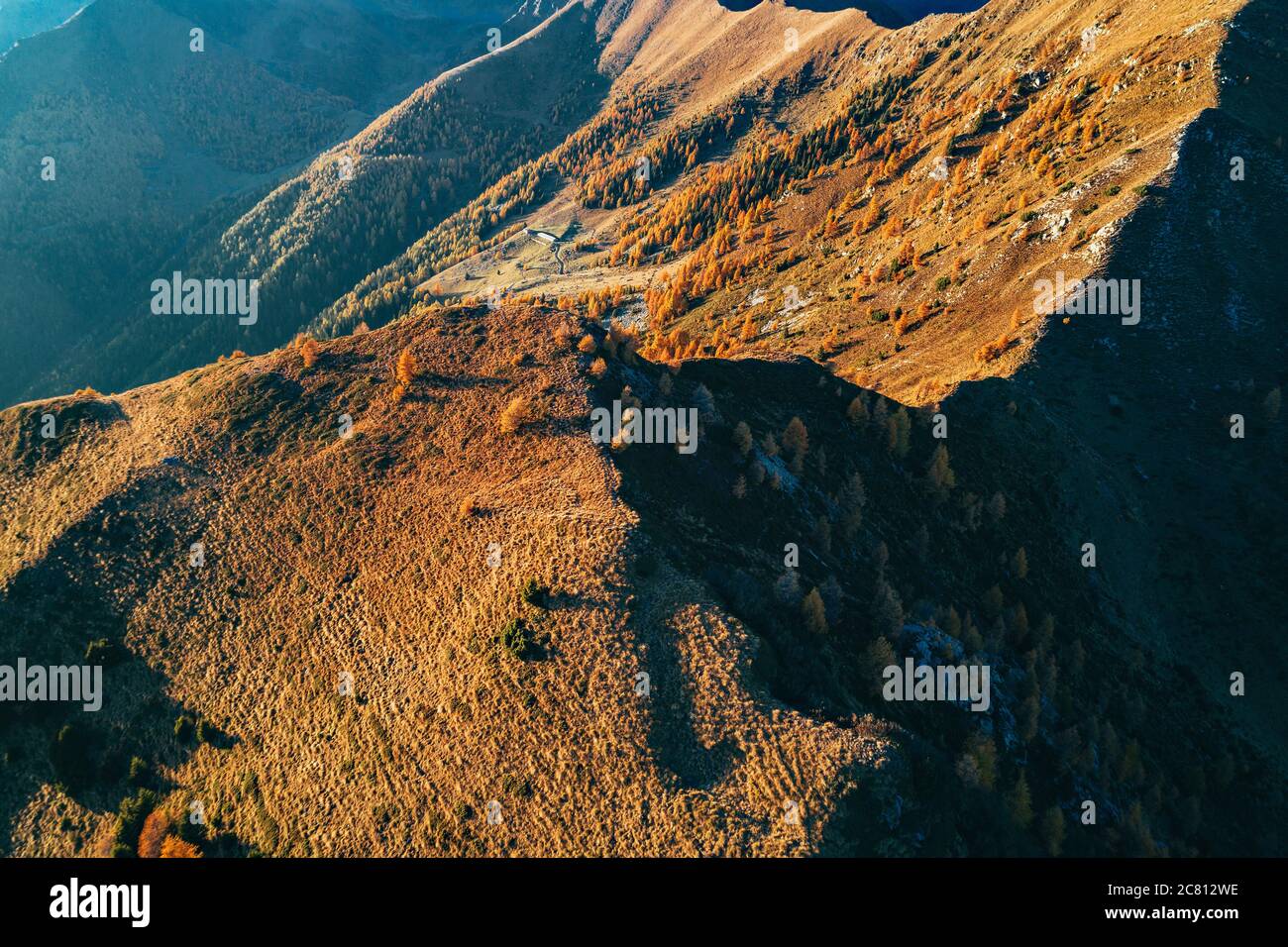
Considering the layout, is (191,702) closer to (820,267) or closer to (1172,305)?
(1172,305)

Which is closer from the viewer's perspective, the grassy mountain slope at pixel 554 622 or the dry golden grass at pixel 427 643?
the dry golden grass at pixel 427 643

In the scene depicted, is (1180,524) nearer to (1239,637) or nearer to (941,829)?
(1239,637)

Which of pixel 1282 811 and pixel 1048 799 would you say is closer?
pixel 1048 799

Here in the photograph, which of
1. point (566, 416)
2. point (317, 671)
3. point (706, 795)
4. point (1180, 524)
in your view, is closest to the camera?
point (706, 795)

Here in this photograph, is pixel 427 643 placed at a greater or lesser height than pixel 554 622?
lesser

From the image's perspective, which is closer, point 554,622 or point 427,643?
point 554,622

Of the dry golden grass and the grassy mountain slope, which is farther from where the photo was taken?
the grassy mountain slope

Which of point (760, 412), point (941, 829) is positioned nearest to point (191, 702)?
point (941, 829)

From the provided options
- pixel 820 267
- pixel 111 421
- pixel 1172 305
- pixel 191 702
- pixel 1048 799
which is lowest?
pixel 1048 799

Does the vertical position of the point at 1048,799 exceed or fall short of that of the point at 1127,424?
it falls short
